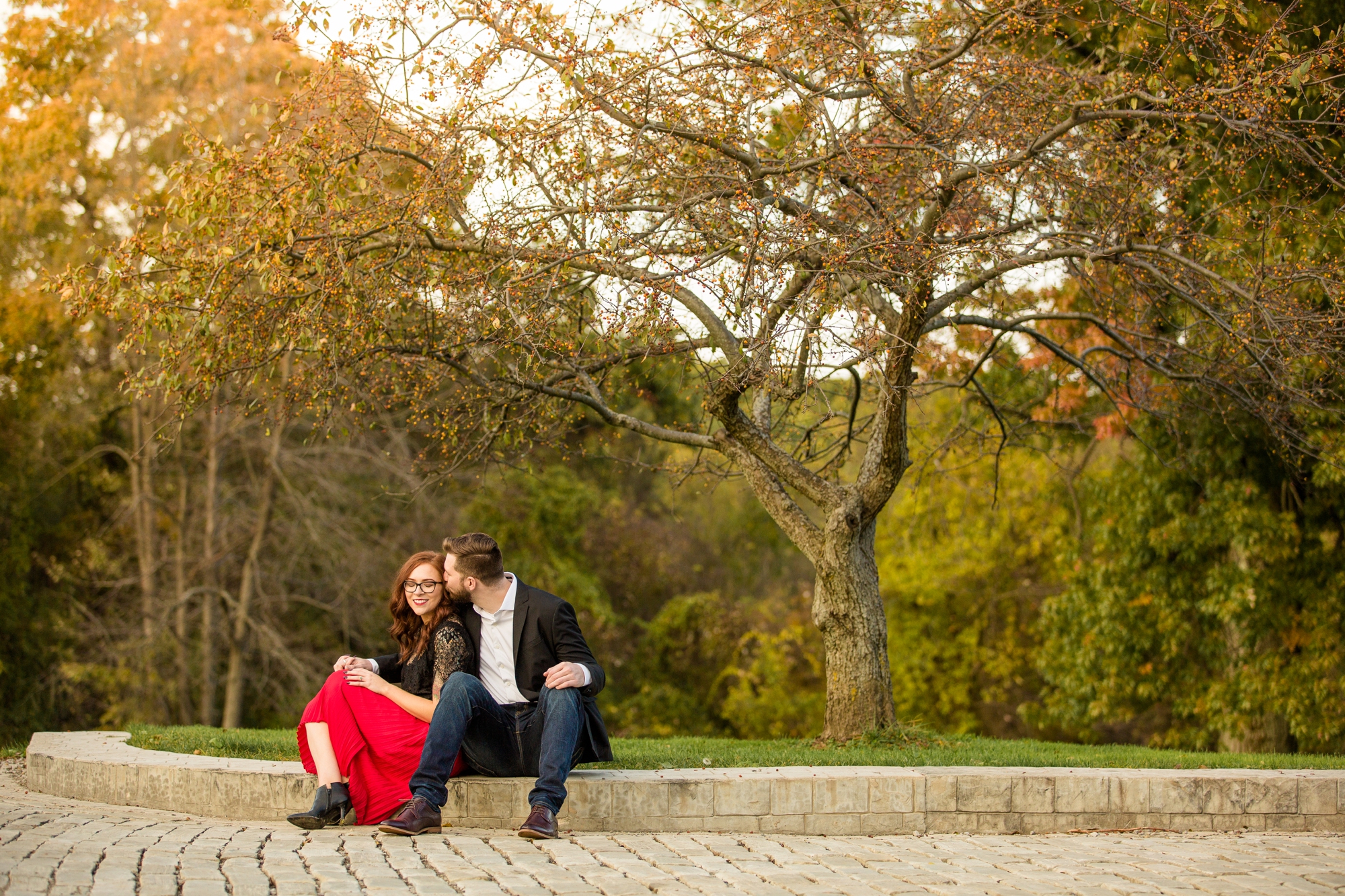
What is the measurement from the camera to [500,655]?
6.22 m

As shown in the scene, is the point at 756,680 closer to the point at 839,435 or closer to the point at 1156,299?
the point at 839,435

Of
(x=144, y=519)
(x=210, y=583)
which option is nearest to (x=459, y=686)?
(x=210, y=583)

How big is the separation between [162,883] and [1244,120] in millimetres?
7811

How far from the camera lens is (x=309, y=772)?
637 centimetres

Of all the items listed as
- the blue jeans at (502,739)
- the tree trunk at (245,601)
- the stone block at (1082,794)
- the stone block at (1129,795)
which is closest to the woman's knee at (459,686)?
the blue jeans at (502,739)

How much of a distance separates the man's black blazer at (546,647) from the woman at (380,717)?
196 mm

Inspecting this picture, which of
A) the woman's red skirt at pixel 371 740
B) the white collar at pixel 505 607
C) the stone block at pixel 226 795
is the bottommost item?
the stone block at pixel 226 795

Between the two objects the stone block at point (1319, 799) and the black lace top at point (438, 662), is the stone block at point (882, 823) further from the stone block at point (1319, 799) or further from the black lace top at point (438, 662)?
the stone block at point (1319, 799)

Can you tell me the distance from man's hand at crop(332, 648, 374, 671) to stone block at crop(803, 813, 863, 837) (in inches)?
97.4

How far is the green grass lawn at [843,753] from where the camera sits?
782cm

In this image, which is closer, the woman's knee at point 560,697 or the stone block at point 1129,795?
the woman's knee at point 560,697

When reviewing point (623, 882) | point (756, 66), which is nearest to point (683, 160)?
point (756, 66)

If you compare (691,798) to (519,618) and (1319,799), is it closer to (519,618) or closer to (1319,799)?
(519,618)

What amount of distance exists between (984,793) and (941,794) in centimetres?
26
